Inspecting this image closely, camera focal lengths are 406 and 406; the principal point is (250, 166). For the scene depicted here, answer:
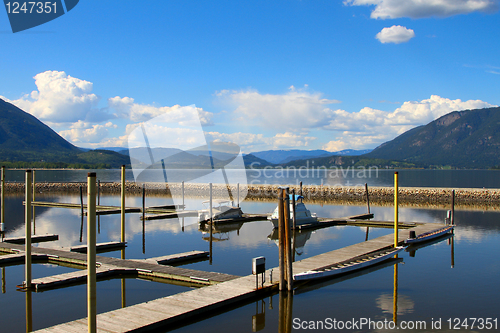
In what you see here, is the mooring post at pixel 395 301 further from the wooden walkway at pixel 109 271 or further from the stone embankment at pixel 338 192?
the stone embankment at pixel 338 192

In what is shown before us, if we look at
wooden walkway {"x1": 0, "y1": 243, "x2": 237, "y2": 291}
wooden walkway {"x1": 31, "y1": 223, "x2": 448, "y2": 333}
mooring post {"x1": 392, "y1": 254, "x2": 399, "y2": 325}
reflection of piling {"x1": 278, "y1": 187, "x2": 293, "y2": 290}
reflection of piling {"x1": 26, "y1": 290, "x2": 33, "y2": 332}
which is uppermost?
reflection of piling {"x1": 278, "y1": 187, "x2": 293, "y2": 290}

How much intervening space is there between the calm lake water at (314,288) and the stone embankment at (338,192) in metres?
26.1

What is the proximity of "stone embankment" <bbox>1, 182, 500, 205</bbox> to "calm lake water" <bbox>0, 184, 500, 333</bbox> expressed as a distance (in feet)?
85.8

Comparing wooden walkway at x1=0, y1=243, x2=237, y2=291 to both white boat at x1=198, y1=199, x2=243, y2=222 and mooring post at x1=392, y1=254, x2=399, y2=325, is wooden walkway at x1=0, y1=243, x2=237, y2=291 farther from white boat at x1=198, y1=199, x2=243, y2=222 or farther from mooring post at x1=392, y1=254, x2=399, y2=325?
white boat at x1=198, y1=199, x2=243, y2=222

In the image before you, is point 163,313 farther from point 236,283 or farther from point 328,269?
point 328,269

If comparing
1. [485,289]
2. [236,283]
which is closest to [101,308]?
[236,283]

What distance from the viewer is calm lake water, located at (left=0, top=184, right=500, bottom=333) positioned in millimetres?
12031

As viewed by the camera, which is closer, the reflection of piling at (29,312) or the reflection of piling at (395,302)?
the reflection of piling at (29,312)

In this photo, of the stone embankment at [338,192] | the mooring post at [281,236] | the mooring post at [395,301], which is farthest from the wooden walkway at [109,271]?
the stone embankment at [338,192]

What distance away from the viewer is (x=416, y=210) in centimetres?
4459

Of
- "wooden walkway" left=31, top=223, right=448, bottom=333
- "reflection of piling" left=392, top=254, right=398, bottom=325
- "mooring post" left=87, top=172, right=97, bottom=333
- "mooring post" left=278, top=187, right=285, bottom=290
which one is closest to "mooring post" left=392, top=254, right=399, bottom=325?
"reflection of piling" left=392, top=254, right=398, bottom=325

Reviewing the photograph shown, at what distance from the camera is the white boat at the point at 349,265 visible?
47.2 feet

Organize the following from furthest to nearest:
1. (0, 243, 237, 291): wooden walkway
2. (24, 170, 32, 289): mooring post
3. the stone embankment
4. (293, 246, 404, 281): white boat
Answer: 1. the stone embankment
2. (0, 243, 237, 291): wooden walkway
3. (293, 246, 404, 281): white boat
4. (24, 170, 32, 289): mooring post

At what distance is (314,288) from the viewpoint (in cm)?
1478
